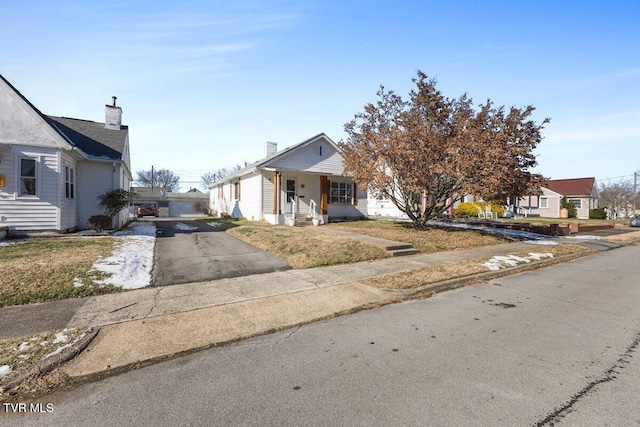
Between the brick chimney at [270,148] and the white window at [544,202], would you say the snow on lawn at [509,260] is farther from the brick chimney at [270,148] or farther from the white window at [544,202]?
the white window at [544,202]

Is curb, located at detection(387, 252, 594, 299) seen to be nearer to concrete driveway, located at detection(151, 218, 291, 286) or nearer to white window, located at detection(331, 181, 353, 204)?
concrete driveway, located at detection(151, 218, 291, 286)

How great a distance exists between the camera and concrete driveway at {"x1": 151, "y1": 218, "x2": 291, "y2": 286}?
281 inches

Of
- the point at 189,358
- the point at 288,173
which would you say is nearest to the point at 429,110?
the point at 288,173

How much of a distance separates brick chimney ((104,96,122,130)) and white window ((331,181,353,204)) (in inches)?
538

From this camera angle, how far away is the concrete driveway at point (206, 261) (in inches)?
281

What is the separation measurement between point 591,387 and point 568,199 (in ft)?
164

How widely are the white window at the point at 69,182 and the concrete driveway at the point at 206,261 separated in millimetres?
4578

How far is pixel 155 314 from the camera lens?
4906 millimetres

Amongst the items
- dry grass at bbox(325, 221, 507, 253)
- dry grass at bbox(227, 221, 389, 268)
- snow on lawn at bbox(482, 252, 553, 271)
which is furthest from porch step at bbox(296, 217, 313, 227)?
snow on lawn at bbox(482, 252, 553, 271)

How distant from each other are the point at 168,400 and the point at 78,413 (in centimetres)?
71

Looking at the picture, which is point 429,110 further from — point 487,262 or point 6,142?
point 6,142

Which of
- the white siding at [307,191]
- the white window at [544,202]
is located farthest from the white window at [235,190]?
the white window at [544,202]

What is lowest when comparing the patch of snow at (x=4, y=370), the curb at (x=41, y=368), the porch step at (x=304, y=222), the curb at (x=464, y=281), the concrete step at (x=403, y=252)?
the curb at (x=41, y=368)

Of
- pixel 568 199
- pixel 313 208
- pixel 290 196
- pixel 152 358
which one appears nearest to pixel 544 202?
pixel 568 199
